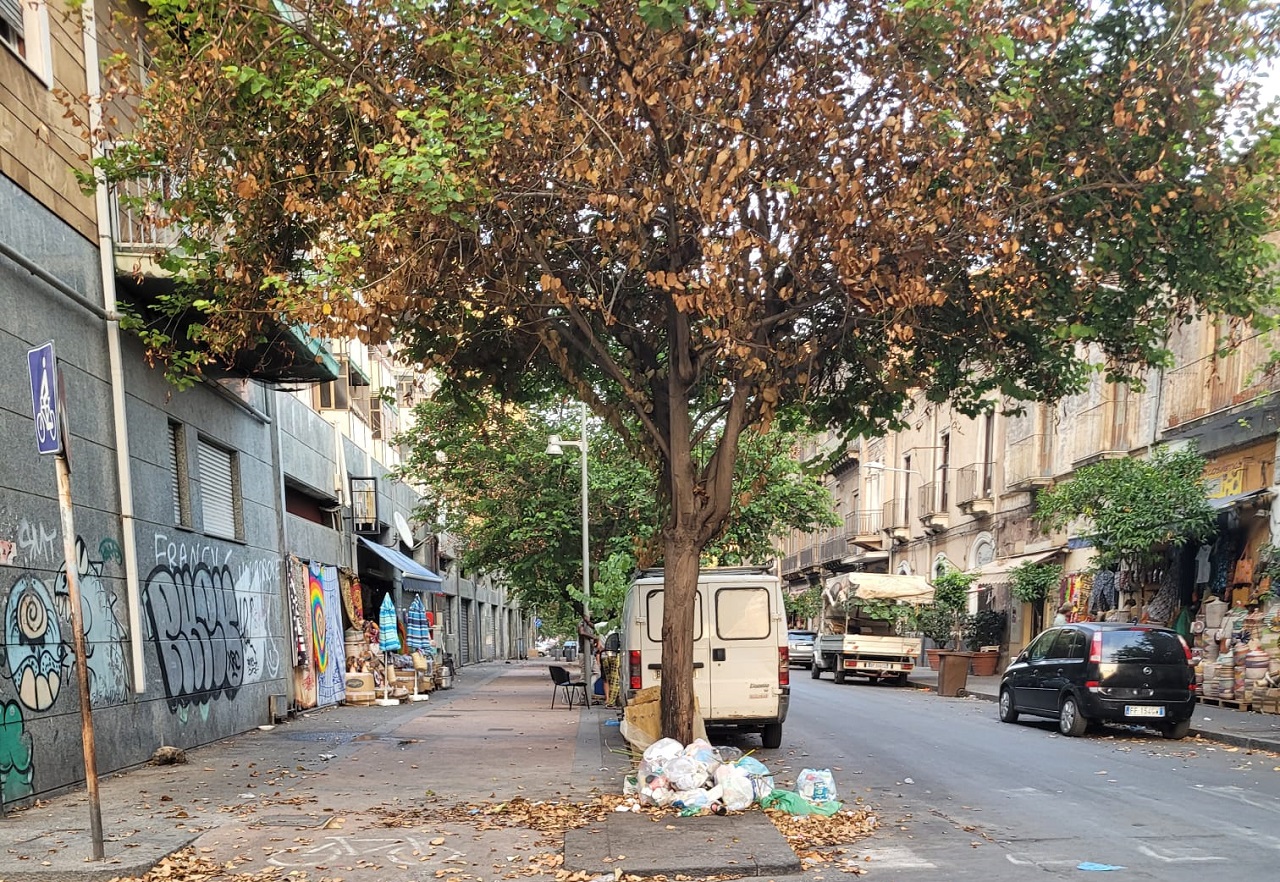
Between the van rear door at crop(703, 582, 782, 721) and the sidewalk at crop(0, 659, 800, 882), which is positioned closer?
the sidewalk at crop(0, 659, 800, 882)

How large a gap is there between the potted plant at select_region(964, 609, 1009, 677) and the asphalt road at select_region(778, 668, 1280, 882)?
1279 cm

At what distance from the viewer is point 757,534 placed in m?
25.3

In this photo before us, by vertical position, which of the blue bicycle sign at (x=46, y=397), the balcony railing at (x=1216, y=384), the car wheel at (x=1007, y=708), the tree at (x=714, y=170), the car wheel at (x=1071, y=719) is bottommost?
the car wheel at (x=1007, y=708)

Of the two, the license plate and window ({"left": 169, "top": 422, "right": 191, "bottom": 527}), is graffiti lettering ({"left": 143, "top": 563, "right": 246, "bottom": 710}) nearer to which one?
window ({"left": 169, "top": 422, "right": 191, "bottom": 527})

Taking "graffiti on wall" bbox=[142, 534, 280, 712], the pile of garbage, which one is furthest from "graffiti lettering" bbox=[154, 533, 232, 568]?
the pile of garbage

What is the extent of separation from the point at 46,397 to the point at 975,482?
29206 mm

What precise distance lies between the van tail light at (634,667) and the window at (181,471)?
5453mm

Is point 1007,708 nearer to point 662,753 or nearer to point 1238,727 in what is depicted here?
point 1238,727

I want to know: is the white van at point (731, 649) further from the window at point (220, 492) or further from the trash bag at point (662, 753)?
the window at point (220, 492)

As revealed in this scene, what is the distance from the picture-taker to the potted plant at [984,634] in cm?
2842

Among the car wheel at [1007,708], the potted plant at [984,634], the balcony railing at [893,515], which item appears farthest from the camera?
the balcony railing at [893,515]

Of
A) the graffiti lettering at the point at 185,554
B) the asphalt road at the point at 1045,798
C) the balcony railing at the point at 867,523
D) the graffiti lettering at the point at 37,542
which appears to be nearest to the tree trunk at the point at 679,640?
the asphalt road at the point at 1045,798

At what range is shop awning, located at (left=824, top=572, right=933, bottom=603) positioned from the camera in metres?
28.5

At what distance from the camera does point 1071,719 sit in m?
14.4
